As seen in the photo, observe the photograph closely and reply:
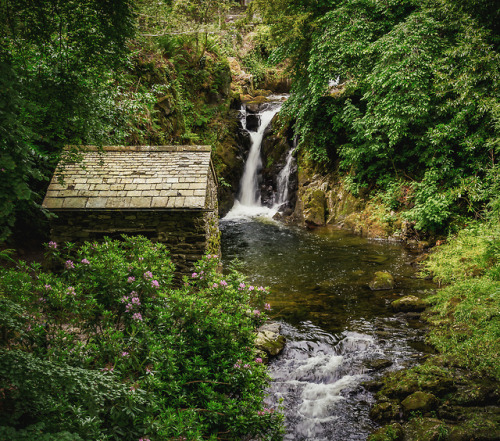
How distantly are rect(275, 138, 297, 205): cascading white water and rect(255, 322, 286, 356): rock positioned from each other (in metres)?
13.0

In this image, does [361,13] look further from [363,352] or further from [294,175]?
[363,352]

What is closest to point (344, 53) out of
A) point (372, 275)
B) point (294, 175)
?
point (294, 175)

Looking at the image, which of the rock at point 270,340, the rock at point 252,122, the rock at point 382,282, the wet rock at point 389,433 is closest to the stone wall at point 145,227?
the rock at point 270,340

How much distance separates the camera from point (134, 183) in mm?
7543

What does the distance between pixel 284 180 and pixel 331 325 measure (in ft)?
43.3

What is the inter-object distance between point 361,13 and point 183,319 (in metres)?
15.5

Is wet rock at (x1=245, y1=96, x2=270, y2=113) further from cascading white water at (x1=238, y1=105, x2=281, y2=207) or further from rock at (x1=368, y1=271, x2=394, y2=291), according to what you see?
rock at (x1=368, y1=271, x2=394, y2=291)

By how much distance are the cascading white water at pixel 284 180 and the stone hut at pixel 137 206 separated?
1194cm

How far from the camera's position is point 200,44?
66.0 ft

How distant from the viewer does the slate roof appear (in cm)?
712

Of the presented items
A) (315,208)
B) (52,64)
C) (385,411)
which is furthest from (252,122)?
(385,411)

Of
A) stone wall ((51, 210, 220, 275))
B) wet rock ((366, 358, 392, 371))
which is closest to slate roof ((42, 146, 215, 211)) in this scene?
stone wall ((51, 210, 220, 275))

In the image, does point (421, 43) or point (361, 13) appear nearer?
point (421, 43)

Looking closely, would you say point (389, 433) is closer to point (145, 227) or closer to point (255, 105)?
point (145, 227)
